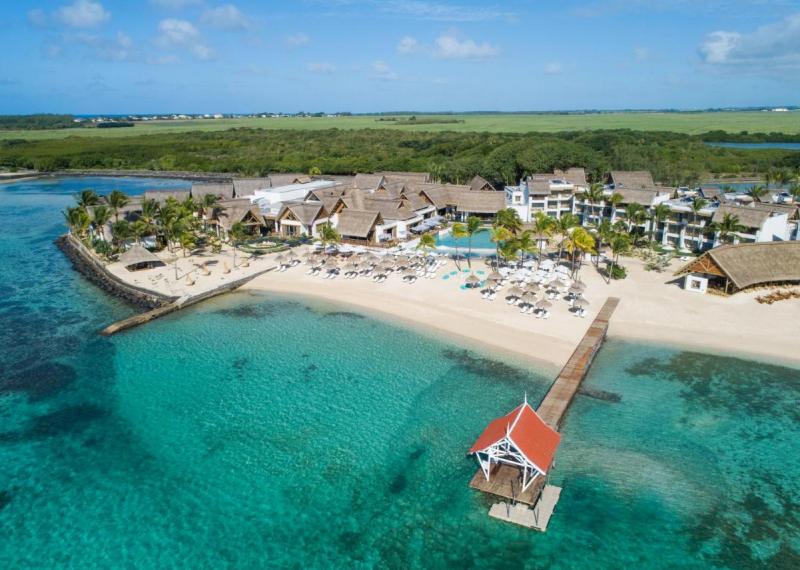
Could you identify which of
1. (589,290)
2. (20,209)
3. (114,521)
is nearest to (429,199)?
(589,290)

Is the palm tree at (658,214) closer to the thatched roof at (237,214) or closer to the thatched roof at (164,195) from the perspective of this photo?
the thatched roof at (237,214)

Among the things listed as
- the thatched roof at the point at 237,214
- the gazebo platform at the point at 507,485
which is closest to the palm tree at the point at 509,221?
the thatched roof at the point at 237,214

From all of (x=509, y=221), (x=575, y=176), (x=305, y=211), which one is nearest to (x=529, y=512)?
(x=509, y=221)

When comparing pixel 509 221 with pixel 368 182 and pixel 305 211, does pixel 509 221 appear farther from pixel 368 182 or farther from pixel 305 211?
pixel 368 182

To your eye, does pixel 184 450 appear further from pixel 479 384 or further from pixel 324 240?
pixel 324 240

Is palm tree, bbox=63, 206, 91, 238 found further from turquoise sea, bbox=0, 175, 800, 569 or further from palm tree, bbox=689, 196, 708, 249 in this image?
palm tree, bbox=689, 196, 708, 249
